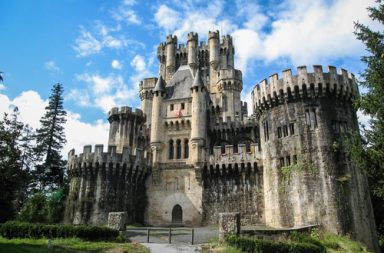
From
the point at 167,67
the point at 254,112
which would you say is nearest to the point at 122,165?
the point at 254,112

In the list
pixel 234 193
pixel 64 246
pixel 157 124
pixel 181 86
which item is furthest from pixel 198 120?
pixel 64 246

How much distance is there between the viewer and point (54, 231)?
998 inches

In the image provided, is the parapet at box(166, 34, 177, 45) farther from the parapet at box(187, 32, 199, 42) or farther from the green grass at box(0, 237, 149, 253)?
the green grass at box(0, 237, 149, 253)

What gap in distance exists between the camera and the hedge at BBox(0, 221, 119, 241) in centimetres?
2519

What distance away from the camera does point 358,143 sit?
2420 centimetres

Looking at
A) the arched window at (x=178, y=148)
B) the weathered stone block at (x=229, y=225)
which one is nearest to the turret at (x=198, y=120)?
the arched window at (x=178, y=148)

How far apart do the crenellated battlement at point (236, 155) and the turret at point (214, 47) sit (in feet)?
89.3

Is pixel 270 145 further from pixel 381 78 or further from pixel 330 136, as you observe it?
pixel 381 78

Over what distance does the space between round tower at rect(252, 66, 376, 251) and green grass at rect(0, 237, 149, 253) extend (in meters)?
15.3

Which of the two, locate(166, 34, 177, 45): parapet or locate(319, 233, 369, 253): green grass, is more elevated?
locate(166, 34, 177, 45): parapet

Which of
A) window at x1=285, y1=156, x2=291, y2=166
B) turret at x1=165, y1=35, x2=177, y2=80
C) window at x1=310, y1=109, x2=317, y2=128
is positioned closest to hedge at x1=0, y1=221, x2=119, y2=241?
window at x1=285, y1=156, x2=291, y2=166

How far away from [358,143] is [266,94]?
14314mm

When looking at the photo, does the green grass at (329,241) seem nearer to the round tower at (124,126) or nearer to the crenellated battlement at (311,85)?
the crenellated battlement at (311,85)

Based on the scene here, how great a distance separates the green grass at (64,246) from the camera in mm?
20922
